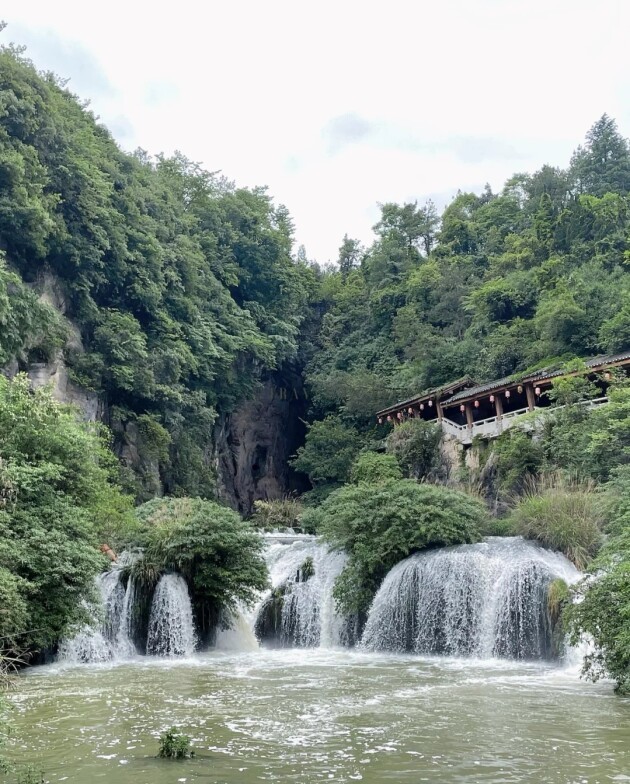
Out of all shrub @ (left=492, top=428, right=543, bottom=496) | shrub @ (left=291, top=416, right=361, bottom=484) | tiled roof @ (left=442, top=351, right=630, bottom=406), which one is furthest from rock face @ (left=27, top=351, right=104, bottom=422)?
shrub @ (left=492, top=428, right=543, bottom=496)

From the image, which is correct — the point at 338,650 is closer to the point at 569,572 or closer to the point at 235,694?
the point at 569,572

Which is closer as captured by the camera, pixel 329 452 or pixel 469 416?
pixel 469 416

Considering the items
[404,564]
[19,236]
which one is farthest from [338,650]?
[19,236]

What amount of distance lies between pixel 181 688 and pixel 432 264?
34.0 metres

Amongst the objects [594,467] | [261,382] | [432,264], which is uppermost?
[432,264]

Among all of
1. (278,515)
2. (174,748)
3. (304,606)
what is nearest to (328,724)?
(174,748)

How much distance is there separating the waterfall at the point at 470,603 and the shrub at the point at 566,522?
0.40 meters

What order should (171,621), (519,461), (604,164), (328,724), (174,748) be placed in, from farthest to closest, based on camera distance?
(604,164) < (519,461) < (171,621) < (328,724) < (174,748)

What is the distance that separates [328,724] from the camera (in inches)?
330

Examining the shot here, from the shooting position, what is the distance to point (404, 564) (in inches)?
647

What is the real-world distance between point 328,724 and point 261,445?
33382 millimetres

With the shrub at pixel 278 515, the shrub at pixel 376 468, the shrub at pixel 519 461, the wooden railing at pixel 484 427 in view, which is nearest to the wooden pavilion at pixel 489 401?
the wooden railing at pixel 484 427

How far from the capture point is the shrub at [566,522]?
16281 mm

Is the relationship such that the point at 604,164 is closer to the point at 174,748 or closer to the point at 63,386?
the point at 63,386
